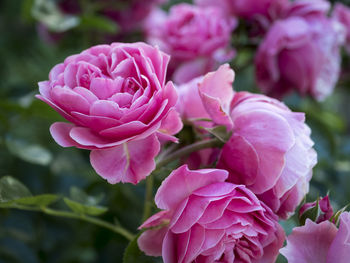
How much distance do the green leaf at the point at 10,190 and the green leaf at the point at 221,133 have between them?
0.60ft

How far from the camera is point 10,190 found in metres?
0.47

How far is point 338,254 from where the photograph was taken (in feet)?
Answer: 1.30

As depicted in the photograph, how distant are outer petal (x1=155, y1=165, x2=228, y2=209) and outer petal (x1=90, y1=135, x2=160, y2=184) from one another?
19 mm

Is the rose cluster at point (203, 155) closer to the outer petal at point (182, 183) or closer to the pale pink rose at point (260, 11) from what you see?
the outer petal at point (182, 183)

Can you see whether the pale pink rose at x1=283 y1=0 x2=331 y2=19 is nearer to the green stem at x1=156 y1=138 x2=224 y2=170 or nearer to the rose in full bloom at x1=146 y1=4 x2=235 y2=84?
the rose in full bloom at x1=146 y1=4 x2=235 y2=84

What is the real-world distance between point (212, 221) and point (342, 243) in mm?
98

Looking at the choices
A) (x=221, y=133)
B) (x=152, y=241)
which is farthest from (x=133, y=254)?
(x=221, y=133)

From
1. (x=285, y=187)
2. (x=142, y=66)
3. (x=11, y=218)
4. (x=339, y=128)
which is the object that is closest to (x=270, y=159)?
(x=285, y=187)

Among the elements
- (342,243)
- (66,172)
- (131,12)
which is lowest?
(66,172)

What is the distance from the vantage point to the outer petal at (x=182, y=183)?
401mm

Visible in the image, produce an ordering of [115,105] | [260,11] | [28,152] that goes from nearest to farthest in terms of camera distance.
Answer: [115,105] < [28,152] < [260,11]

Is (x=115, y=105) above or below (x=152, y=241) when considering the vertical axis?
above

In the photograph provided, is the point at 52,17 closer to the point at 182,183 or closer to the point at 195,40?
the point at 195,40

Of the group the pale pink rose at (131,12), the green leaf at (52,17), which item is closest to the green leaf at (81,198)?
the green leaf at (52,17)
